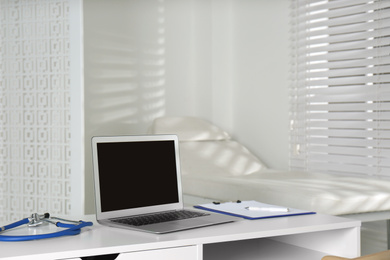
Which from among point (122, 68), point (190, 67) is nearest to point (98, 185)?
point (122, 68)

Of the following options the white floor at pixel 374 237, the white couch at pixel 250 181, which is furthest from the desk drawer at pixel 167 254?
the white floor at pixel 374 237

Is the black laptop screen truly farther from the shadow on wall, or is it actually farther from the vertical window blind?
the shadow on wall

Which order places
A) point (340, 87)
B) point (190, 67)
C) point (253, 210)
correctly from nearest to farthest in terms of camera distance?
point (253, 210) → point (340, 87) → point (190, 67)

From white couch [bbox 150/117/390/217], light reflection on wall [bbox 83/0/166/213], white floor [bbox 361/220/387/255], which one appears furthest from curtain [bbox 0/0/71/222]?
white floor [bbox 361/220/387/255]

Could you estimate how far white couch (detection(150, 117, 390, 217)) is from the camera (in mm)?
2475

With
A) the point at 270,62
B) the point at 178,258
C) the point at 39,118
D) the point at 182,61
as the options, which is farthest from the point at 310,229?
the point at 182,61

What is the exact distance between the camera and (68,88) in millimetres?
3004

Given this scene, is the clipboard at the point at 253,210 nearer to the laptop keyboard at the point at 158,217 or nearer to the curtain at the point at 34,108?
the laptop keyboard at the point at 158,217

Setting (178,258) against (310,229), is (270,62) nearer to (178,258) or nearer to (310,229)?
(310,229)

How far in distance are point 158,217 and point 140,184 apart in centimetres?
13

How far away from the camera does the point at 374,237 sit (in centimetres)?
312

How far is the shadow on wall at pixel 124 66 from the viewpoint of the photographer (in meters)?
3.87

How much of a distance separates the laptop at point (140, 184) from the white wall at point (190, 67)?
2.06 meters

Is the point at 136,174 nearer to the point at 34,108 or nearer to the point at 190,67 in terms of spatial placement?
the point at 34,108
